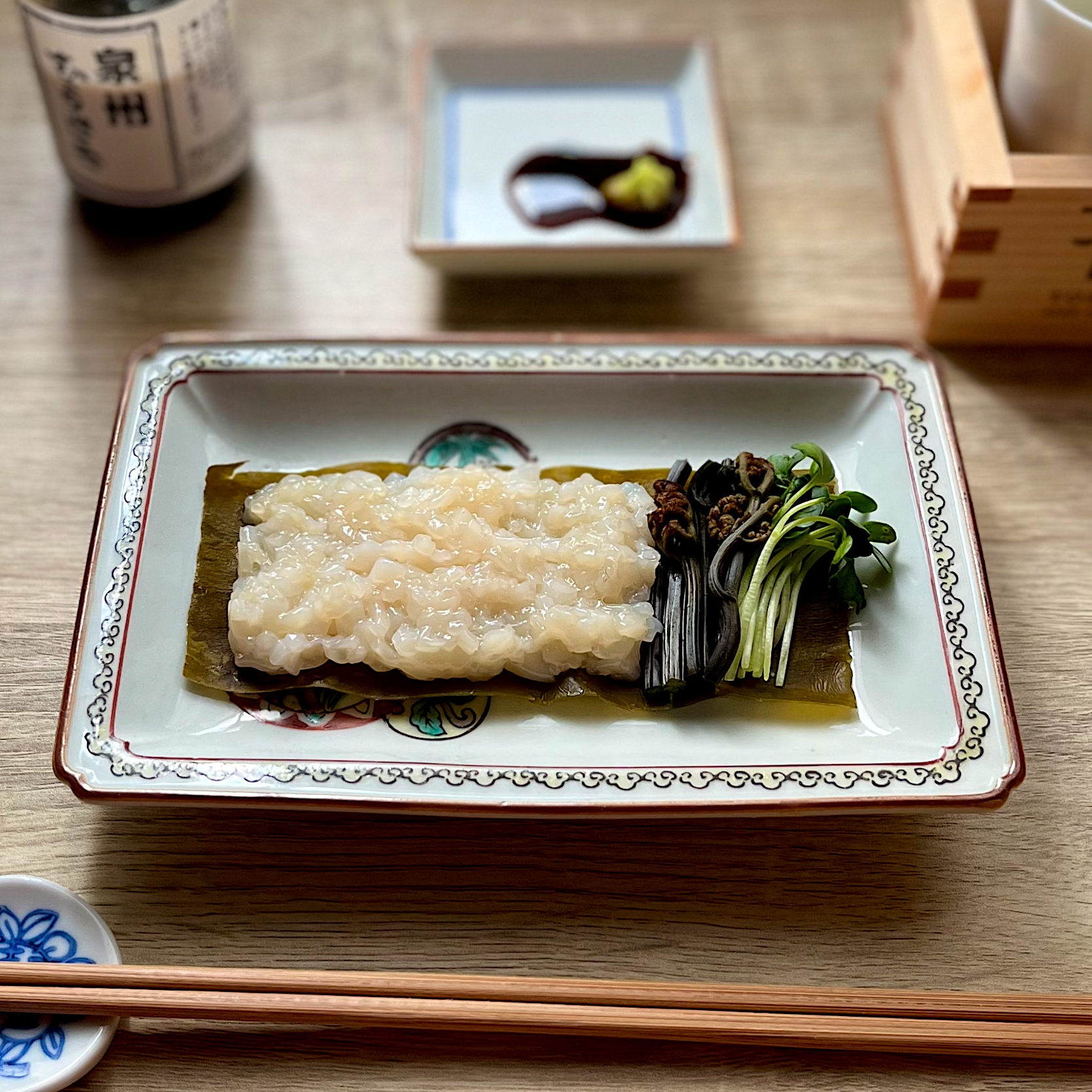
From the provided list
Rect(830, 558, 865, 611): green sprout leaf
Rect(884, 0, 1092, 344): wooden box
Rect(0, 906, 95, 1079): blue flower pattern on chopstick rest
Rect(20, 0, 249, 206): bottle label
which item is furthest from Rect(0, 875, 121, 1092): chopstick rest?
Rect(884, 0, 1092, 344): wooden box

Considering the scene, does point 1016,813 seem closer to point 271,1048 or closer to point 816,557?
point 816,557

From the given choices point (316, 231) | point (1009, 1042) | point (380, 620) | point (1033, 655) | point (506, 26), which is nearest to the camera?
point (1009, 1042)

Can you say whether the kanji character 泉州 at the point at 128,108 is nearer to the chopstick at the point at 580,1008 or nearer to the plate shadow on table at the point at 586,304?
the plate shadow on table at the point at 586,304

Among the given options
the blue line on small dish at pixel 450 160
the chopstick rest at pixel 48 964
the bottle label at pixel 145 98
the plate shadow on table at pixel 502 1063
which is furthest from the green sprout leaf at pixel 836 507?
the bottle label at pixel 145 98

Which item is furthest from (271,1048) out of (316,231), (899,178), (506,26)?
(506,26)

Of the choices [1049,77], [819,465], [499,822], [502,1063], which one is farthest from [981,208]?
[502,1063]

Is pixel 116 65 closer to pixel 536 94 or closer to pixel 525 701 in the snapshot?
pixel 536 94
